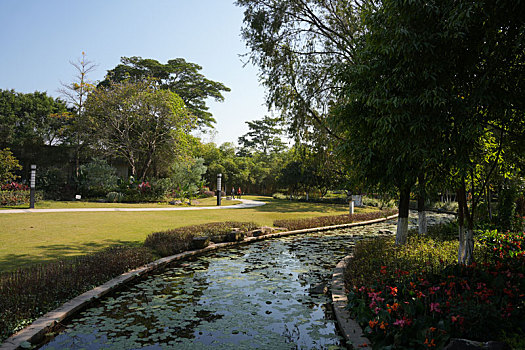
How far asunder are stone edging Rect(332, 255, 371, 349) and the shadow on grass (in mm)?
5962

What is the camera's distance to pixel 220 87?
38906mm

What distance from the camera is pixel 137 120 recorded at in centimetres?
2653

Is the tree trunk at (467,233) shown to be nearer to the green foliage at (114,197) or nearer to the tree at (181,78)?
the green foliage at (114,197)

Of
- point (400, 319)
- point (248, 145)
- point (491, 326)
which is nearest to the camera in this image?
point (491, 326)

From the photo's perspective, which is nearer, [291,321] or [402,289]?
[402,289]

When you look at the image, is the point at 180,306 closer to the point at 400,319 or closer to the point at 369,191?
the point at 400,319

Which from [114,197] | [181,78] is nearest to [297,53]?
[114,197]

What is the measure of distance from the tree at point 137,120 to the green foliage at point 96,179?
1.43 meters

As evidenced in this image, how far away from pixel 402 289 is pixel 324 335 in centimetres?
120

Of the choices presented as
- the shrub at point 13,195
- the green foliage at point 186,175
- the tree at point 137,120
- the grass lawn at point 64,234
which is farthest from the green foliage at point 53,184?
the grass lawn at point 64,234

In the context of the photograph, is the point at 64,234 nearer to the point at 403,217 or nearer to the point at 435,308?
the point at 403,217

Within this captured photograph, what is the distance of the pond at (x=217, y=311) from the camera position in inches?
159

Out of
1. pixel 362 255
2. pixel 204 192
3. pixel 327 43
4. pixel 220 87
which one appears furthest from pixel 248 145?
pixel 362 255

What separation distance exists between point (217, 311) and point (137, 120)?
2436 centimetres
